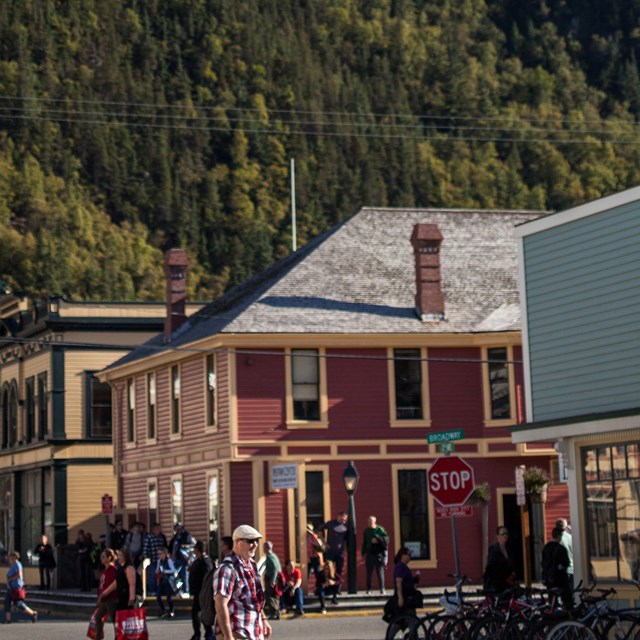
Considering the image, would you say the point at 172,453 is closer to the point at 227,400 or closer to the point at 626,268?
the point at 227,400

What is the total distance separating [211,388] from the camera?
Result: 138ft

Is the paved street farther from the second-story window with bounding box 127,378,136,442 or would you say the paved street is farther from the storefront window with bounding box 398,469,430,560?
the second-story window with bounding box 127,378,136,442

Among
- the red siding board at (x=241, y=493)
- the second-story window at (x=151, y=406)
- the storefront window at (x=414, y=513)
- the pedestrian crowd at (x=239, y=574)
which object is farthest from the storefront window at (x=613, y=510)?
the second-story window at (x=151, y=406)

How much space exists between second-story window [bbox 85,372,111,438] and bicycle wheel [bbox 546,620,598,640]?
3489 centimetres

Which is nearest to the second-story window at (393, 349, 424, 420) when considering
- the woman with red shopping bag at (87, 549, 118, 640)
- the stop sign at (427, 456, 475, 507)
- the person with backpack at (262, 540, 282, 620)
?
the person with backpack at (262, 540, 282, 620)

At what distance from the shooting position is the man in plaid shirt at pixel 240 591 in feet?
50.6

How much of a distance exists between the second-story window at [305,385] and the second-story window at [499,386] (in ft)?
13.8

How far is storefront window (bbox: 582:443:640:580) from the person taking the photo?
2481 cm

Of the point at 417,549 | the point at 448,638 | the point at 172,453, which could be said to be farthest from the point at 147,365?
the point at 448,638

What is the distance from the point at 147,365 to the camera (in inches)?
1813

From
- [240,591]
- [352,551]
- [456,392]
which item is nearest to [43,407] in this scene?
[456,392]

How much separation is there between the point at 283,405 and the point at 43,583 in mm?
10886

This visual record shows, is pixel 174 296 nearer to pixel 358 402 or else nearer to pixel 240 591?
pixel 358 402

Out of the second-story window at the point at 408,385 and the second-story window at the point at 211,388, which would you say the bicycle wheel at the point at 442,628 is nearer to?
the second-story window at the point at 408,385
